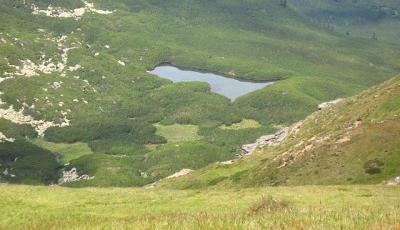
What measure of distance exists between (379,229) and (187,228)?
14.2 feet

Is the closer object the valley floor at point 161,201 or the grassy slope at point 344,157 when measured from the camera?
the valley floor at point 161,201

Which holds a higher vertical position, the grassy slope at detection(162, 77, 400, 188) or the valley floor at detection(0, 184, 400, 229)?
the valley floor at detection(0, 184, 400, 229)

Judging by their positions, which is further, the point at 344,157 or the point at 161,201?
the point at 344,157

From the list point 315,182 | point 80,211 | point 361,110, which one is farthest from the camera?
point 361,110

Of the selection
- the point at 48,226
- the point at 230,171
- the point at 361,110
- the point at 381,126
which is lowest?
the point at 230,171

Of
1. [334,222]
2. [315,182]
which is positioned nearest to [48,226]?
[334,222]

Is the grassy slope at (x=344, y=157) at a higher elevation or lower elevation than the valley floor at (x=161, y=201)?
lower

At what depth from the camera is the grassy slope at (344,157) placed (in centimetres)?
6969

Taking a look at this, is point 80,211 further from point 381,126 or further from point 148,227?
point 381,126

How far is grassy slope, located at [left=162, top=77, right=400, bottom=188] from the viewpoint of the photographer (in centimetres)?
6969

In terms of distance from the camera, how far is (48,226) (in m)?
17.5

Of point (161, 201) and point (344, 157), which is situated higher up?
point (161, 201)

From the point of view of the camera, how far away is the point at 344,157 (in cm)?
7444

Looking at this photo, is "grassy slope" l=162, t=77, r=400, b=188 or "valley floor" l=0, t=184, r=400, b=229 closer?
"valley floor" l=0, t=184, r=400, b=229
